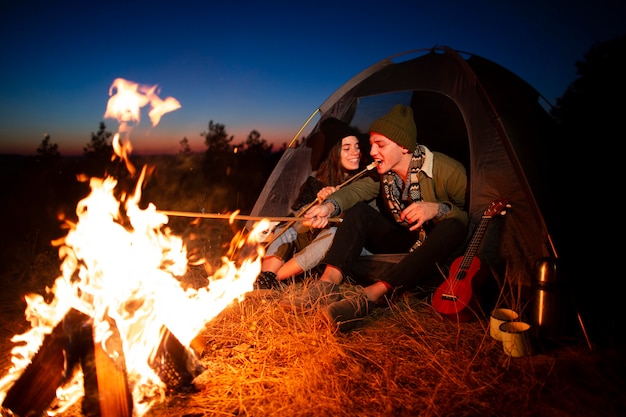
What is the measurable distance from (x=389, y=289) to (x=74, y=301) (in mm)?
1943

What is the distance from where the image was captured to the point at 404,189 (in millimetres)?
3223

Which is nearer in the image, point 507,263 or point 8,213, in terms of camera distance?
point 507,263

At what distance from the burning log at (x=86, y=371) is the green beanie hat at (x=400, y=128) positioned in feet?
6.99

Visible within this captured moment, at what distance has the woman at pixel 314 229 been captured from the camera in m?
3.45

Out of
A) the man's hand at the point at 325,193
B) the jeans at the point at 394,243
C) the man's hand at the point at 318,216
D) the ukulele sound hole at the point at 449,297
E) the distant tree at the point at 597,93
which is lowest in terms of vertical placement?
the ukulele sound hole at the point at 449,297

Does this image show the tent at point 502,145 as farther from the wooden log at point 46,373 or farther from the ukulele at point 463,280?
the wooden log at point 46,373

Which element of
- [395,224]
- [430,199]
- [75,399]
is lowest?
[75,399]

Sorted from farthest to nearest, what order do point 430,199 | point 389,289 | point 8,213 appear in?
1. point 8,213
2. point 430,199
3. point 389,289

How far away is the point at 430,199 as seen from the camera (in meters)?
3.07

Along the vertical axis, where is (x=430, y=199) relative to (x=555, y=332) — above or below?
above

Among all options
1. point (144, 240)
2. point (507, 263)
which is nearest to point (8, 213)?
point (144, 240)

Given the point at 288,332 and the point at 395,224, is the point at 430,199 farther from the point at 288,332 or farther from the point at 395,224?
the point at 288,332

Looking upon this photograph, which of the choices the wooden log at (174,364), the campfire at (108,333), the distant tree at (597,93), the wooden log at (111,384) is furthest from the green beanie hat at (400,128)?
the distant tree at (597,93)

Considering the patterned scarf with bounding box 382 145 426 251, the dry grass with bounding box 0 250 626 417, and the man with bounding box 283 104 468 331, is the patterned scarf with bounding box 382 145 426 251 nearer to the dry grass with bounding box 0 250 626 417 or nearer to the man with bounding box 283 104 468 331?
the man with bounding box 283 104 468 331
